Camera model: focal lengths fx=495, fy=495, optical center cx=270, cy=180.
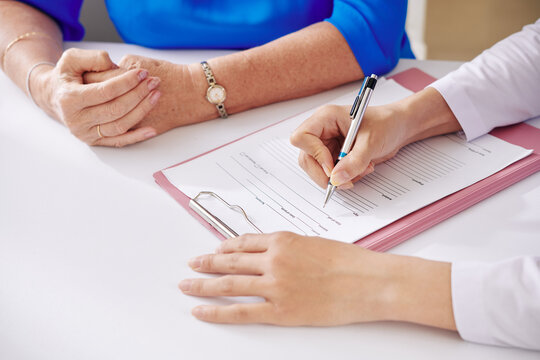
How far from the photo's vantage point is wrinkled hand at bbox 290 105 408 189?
2.83 ft

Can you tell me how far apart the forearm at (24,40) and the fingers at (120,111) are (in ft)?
0.85

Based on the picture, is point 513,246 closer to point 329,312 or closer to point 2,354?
point 329,312

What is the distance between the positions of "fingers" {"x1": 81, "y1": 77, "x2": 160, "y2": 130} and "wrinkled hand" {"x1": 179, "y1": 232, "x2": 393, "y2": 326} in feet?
1.47

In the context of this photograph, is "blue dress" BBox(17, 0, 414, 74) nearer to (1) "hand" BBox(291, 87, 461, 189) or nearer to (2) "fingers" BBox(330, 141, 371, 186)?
(1) "hand" BBox(291, 87, 461, 189)

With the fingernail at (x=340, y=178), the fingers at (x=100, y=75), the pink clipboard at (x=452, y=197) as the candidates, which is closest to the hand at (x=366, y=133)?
the fingernail at (x=340, y=178)

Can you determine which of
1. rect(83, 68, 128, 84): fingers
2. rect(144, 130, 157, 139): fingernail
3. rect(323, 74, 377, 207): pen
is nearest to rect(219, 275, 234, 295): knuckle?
rect(323, 74, 377, 207): pen

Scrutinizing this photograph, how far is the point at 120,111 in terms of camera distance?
103cm

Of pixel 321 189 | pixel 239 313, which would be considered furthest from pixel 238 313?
pixel 321 189

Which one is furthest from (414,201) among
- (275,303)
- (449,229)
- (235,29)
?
(235,29)

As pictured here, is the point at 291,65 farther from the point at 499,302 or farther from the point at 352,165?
the point at 499,302

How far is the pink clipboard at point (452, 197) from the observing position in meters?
0.78

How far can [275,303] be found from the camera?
26.3 inches

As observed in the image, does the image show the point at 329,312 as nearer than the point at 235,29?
Yes

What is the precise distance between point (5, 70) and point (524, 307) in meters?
1.27
